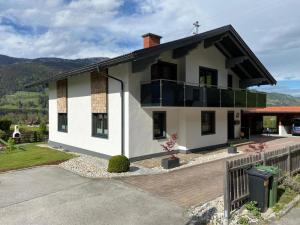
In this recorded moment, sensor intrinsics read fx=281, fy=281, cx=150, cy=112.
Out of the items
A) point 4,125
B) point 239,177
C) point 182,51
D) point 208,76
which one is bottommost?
point 239,177

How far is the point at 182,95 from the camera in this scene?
14812 millimetres

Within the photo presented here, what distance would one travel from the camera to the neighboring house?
14.4m

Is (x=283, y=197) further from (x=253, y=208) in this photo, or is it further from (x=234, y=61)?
(x=234, y=61)

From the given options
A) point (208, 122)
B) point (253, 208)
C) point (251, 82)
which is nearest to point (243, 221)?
point (253, 208)

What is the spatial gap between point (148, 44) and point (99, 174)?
8.95 m

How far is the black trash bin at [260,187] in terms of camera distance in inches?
306

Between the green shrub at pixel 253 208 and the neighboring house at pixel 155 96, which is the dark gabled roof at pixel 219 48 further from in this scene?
the green shrub at pixel 253 208

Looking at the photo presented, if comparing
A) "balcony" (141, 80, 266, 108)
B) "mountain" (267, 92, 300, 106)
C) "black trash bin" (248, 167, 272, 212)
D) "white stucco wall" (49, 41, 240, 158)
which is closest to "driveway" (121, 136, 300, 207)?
"black trash bin" (248, 167, 272, 212)

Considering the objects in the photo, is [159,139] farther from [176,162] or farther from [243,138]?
[243,138]

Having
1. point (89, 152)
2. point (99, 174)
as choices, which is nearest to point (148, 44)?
point (89, 152)

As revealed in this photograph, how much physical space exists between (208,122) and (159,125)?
4.82 metres

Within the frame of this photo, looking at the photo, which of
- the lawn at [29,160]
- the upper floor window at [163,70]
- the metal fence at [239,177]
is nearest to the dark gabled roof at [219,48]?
the upper floor window at [163,70]

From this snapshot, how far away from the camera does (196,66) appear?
17922 millimetres

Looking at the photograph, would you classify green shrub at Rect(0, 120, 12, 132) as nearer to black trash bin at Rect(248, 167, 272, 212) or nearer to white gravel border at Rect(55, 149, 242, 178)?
white gravel border at Rect(55, 149, 242, 178)
